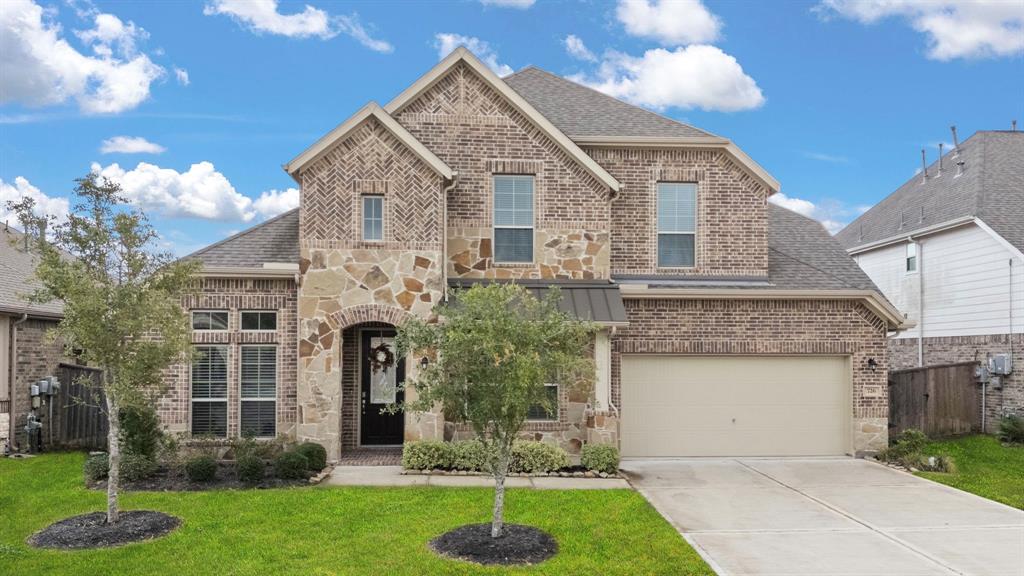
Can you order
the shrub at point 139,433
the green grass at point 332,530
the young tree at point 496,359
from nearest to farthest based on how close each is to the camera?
1. the green grass at point 332,530
2. the young tree at point 496,359
3. the shrub at point 139,433

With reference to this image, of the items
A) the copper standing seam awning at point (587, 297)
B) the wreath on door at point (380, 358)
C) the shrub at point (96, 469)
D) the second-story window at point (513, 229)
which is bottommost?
the shrub at point (96, 469)

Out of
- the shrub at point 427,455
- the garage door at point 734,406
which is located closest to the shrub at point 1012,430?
the garage door at point 734,406

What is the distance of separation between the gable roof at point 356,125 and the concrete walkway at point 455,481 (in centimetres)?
547

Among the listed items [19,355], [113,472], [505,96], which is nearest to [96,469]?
[113,472]

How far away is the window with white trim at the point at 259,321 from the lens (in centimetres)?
1473

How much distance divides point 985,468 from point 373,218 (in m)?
12.6

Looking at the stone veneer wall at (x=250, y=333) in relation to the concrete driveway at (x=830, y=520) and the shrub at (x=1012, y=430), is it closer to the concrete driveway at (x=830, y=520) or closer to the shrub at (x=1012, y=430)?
the concrete driveway at (x=830, y=520)

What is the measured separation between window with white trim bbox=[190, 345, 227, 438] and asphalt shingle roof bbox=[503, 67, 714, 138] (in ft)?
28.0

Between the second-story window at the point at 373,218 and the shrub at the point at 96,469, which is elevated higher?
the second-story window at the point at 373,218

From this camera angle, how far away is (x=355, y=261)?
14148 mm

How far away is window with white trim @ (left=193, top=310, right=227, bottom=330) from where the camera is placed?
1470cm

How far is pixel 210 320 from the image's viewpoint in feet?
48.3

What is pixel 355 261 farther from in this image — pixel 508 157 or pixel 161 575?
pixel 161 575

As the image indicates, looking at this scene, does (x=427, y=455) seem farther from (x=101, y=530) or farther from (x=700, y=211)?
(x=700, y=211)
